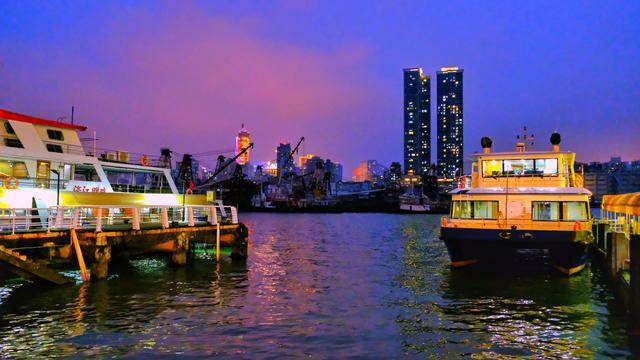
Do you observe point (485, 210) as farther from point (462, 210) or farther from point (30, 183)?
point (30, 183)

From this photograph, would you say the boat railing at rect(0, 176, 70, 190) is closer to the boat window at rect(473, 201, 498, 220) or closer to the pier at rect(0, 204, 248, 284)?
the pier at rect(0, 204, 248, 284)

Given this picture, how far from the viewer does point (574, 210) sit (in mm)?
28859

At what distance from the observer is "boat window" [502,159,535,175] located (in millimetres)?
31016

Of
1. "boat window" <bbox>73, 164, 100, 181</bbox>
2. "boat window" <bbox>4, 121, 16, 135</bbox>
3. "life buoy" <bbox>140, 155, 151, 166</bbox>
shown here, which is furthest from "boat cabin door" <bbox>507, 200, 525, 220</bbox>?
"boat window" <bbox>4, 121, 16, 135</bbox>

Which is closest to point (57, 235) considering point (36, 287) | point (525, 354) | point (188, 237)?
point (36, 287)

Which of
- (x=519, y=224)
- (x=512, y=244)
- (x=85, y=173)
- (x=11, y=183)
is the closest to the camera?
(x=512, y=244)

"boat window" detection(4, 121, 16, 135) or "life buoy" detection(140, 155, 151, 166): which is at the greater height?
"boat window" detection(4, 121, 16, 135)

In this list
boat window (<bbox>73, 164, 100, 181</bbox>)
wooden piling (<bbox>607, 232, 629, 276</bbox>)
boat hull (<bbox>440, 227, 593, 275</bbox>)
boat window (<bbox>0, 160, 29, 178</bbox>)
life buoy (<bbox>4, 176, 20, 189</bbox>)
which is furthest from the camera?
boat window (<bbox>73, 164, 100, 181</bbox>)

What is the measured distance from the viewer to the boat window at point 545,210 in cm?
2917

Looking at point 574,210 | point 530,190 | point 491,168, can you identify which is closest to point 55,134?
point 491,168

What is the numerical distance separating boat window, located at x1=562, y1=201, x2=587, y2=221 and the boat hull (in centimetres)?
101

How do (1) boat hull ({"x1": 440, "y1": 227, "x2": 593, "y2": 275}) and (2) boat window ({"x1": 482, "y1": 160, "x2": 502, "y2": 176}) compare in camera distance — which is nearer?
(1) boat hull ({"x1": 440, "y1": 227, "x2": 593, "y2": 275})

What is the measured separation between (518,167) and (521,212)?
9.85 feet

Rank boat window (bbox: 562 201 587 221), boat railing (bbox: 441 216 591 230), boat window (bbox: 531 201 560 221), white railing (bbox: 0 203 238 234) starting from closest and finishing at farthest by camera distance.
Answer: white railing (bbox: 0 203 238 234) < boat railing (bbox: 441 216 591 230) < boat window (bbox: 562 201 587 221) < boat window (bbox: 531 201 560 221)
